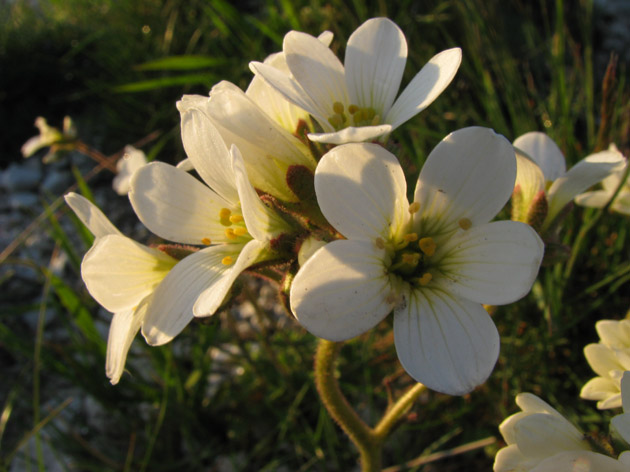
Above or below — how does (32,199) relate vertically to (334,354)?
below

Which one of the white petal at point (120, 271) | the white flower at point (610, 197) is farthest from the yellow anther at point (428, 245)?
the white flower at point (610, 197)

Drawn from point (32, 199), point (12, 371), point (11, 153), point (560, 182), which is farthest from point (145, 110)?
point (560, 182)

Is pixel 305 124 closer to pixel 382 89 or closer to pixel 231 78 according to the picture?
pixel 382 89

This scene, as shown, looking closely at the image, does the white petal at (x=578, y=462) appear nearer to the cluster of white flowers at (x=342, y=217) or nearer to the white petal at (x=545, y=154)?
the cluster of white flowers at (x=342, y=217)

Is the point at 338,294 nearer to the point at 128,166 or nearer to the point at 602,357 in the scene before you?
the point at 602,357

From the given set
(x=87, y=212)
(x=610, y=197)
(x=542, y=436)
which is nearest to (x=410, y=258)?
(x=542, y=436)

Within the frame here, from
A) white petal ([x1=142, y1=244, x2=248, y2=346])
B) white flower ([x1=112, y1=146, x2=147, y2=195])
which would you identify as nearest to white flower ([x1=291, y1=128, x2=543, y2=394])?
white petal ([x1=142, y1=244, x2=248, y2=346])

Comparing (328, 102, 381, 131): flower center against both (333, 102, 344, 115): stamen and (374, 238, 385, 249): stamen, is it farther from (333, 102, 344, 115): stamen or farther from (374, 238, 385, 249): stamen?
(374, 238, 385, 249): stamen
